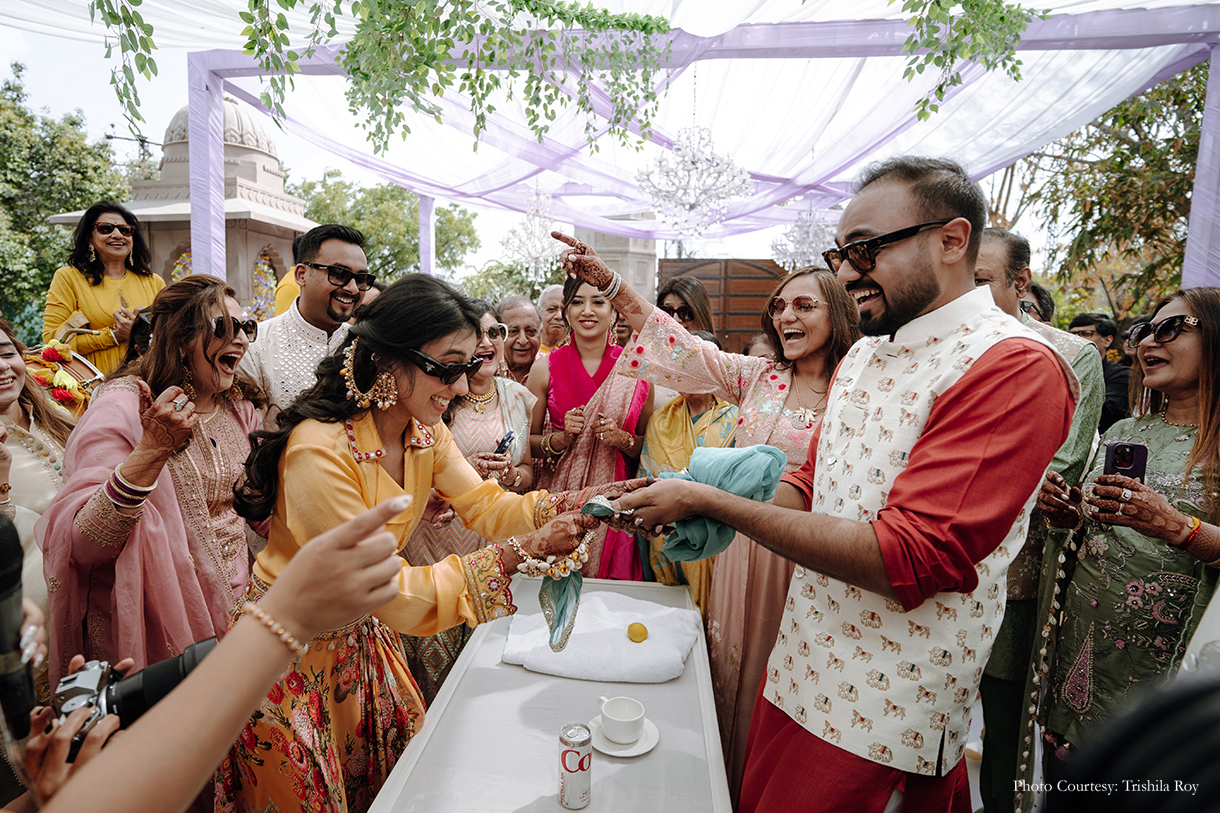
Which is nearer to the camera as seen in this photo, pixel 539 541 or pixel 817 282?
pixel 539 541

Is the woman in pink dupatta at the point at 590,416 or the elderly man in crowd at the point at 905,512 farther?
the woman in pink dupatta at the point at 590,416

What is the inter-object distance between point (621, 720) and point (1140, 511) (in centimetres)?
155

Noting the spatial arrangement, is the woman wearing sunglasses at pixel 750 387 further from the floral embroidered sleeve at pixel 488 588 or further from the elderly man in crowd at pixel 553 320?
the elderly man in crowd at pixel 553 320

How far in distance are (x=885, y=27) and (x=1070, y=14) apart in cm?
105

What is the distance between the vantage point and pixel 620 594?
2.49 m

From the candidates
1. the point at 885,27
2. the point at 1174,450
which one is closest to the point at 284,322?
the point at 1174,450

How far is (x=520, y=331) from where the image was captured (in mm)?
4336

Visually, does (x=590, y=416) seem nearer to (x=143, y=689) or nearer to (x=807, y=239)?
(x=143, y=689)

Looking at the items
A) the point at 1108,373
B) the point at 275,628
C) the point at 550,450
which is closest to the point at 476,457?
the point at 550,450

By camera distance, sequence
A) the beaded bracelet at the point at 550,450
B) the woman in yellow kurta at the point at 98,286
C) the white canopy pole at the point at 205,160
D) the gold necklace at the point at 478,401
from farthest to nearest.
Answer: the white canopy pole at the point at 205,160, the woman in yellow kurta at the point at 98,286, the beaded bracelet at the point at 550,450, the gold necklace at the point at 478,401

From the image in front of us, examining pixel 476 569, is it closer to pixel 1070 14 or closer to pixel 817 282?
pixel 817 282

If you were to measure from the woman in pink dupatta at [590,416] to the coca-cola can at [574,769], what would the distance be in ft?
5.33

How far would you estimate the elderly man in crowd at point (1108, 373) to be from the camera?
14.9ft

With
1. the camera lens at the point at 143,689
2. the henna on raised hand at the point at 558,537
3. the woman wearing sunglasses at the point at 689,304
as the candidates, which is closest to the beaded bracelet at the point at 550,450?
the woman wearing sunglasses at the point at 689,304
